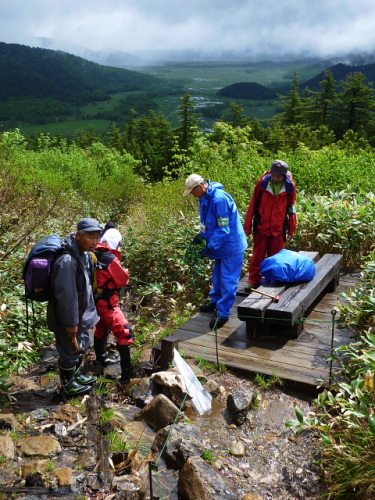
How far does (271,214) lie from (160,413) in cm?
333

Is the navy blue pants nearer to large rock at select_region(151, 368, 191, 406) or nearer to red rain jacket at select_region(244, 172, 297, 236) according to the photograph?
red rain jacket at select_region(244, 172, 297, 236)

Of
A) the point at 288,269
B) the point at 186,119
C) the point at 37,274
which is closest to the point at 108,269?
the point at 37,274

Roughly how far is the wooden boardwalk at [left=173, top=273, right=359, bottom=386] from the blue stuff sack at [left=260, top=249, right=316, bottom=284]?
21.1 inches

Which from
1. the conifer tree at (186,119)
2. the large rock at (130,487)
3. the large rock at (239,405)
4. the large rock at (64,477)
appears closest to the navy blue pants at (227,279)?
the large rock at (239,405)

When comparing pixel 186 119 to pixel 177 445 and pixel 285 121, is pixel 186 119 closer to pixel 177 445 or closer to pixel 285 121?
pixel 285 121

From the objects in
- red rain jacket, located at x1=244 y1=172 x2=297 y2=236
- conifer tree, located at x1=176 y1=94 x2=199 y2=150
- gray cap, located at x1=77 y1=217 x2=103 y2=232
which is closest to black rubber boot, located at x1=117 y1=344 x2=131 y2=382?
gray cap, located at x1=77 y1=217 x2=103 y2=232

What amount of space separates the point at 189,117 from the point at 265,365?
159ft

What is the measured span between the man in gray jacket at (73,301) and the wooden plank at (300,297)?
2.01 meters

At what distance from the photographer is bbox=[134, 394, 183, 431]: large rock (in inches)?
165

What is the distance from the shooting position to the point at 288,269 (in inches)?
235

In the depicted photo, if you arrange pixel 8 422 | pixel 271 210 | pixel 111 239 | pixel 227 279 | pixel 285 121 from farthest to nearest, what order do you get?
pixel 285 121 → pixel 271 210 → pixel 227 279 → pixel 111 239 → pixel 8 422

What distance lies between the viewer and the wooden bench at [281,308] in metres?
5.22

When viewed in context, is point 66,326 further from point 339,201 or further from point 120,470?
point 339,201

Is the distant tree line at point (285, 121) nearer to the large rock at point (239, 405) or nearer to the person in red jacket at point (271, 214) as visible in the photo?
the person in red jacket at point (271, 214)
